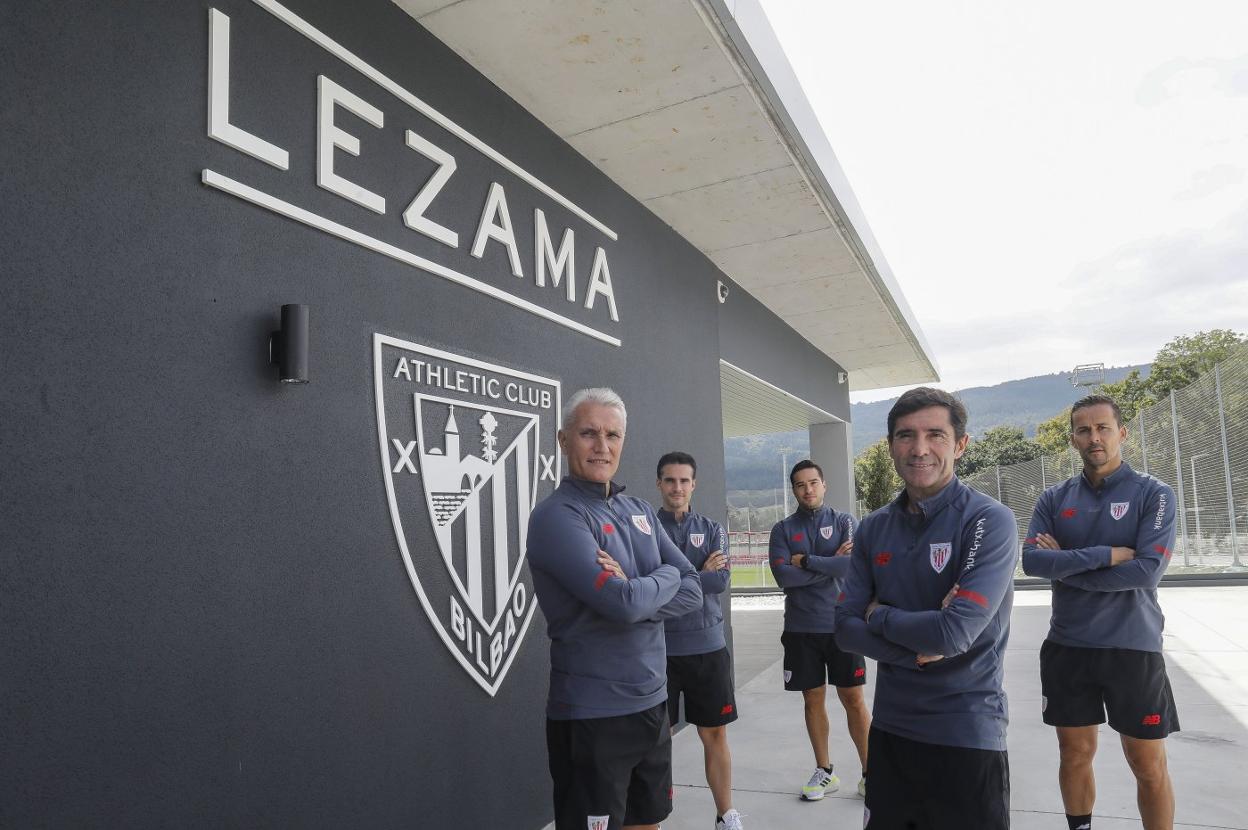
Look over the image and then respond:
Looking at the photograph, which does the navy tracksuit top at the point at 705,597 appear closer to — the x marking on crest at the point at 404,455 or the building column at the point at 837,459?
the x marking on crest at the point at 404,455

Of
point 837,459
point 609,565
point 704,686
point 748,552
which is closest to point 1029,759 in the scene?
point 704,686

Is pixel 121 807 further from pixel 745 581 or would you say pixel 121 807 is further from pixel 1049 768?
pixel 745 581

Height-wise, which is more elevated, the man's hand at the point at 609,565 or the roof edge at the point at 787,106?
the roof edge at the point at 787,106

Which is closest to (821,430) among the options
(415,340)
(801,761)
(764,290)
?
(764,290)

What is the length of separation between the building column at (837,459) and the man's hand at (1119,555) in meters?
7.83

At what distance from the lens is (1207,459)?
14.2 m

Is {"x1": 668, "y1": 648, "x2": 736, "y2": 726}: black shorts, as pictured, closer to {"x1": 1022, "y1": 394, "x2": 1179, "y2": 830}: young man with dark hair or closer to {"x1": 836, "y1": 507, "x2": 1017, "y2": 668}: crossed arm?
{"x1": 1022, "y1": 394, "x2": 1179, "y2": 830}: young man with dark hair

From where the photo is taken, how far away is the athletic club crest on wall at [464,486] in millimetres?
2590

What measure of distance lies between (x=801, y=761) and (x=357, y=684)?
2.62 metres

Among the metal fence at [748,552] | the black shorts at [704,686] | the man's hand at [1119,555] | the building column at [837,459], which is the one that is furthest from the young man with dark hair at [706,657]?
the metal fence at [748,552]

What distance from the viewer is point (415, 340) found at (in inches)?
106

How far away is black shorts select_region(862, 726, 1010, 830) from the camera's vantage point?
1.73 metres

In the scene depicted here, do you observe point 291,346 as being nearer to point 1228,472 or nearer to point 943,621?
point 943,621

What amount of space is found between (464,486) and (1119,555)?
2.22 metres
